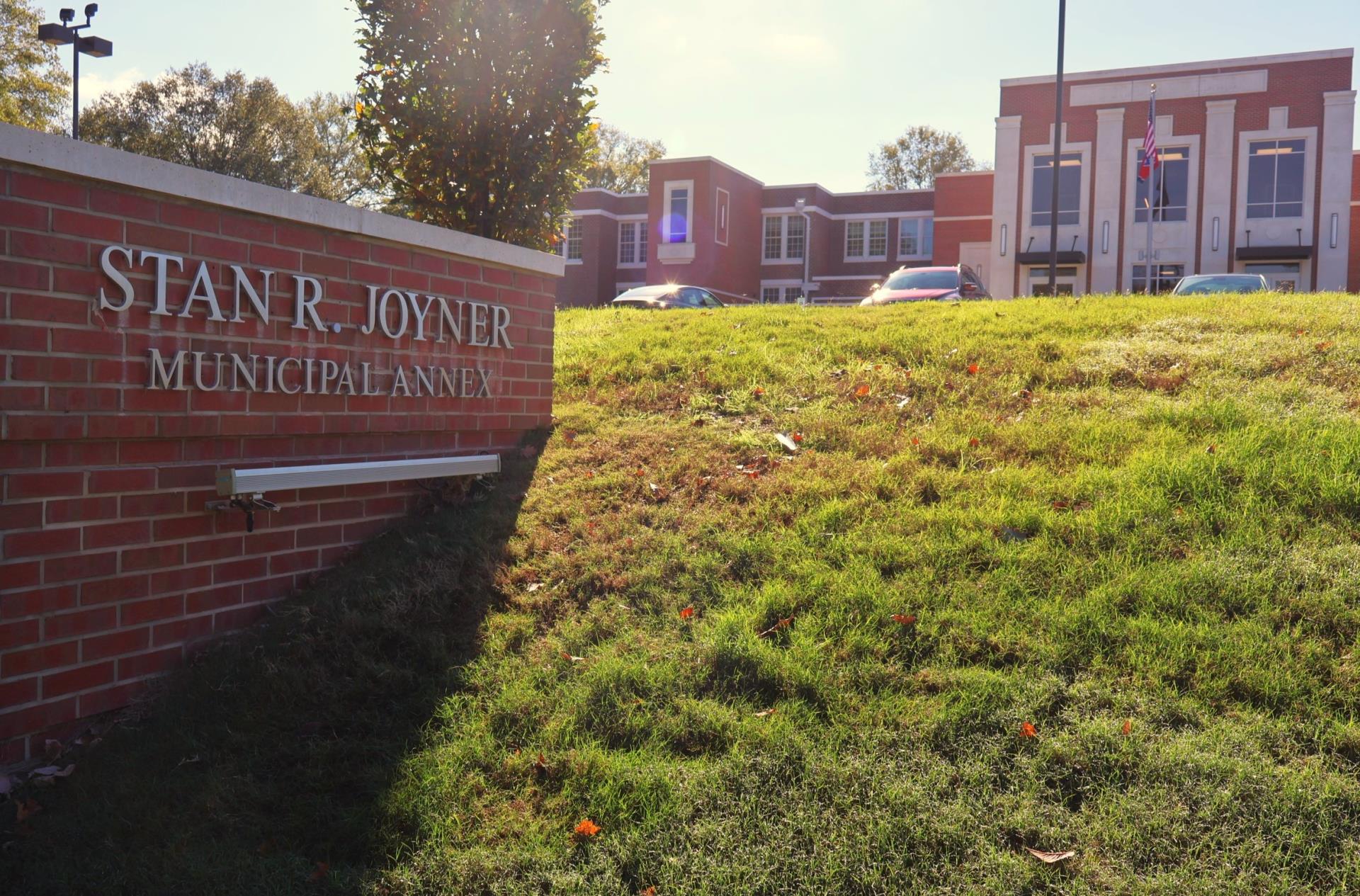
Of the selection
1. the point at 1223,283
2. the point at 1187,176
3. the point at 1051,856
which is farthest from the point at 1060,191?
the point at 1051,856

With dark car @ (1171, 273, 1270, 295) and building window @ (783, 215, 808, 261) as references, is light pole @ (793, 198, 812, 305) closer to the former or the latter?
building window @ (783, 215, 808, 261)

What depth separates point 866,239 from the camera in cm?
4544

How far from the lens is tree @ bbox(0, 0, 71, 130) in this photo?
30719mm

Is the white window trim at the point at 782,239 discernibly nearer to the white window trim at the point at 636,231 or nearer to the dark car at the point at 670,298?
the white window trim at the point at 636,231

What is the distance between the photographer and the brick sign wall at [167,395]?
12.6ft

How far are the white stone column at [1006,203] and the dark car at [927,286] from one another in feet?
53.5

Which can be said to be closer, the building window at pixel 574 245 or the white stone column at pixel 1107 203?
the white stone column at pixel 1107 203

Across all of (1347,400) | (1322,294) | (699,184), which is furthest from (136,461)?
(699,184)

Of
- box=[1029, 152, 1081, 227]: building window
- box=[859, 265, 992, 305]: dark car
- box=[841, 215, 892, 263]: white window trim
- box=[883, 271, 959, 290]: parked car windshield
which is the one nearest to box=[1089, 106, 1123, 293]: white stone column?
box=[1029, 152, 1081, 227]: building window

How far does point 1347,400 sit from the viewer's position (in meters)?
6.04

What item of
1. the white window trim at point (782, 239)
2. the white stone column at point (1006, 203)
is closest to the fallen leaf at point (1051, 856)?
the white stone column at point (1006, 203)

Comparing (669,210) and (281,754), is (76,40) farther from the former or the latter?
(669,210)

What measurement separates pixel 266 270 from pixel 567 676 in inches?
94.0

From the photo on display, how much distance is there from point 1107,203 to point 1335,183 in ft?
21.0
